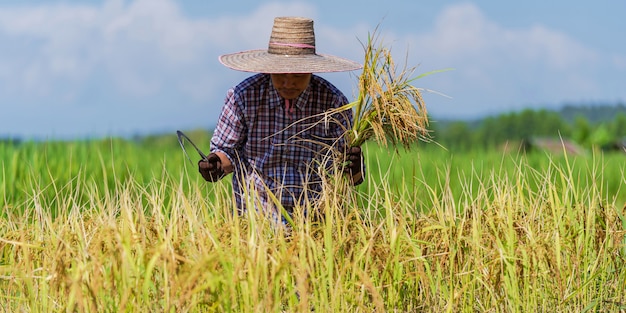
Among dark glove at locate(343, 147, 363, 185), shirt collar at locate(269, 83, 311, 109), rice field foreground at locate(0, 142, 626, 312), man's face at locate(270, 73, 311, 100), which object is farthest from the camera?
shirt collar at locate(269, 83, 311, 109)

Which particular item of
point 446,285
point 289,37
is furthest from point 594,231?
point 289,37

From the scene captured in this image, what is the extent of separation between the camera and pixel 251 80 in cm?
356

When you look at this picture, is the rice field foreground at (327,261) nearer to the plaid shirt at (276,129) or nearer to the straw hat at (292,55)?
the plaid shirt at (276,129)

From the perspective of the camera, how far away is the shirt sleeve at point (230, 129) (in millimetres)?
3539

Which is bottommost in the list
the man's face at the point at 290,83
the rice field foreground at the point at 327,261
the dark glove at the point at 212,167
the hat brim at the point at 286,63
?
the rice field foreground at the point at 327,261

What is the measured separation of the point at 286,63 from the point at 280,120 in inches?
12.3

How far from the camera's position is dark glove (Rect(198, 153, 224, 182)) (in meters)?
3.46

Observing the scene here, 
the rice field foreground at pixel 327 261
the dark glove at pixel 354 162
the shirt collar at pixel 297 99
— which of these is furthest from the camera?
the shirt collar at pixel 297 99

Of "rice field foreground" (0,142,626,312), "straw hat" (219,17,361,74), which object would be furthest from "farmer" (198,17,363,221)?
"rice field foreground" (0,142,626,312)

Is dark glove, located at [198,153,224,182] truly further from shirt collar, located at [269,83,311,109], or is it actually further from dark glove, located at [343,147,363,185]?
dark glove, located at [343,147,363,185]

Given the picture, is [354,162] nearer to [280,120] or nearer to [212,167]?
[280,120]

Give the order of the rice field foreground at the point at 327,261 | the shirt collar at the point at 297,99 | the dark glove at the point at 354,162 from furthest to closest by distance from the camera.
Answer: the shirt collar at the point at 297,99, the dark glove at the point at 354,162, the rice field foreground at the point at 327,261

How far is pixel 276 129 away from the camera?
11.5ft

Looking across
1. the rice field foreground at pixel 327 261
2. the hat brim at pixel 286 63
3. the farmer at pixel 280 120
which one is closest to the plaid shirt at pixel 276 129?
the farmer at pixel 280 120
